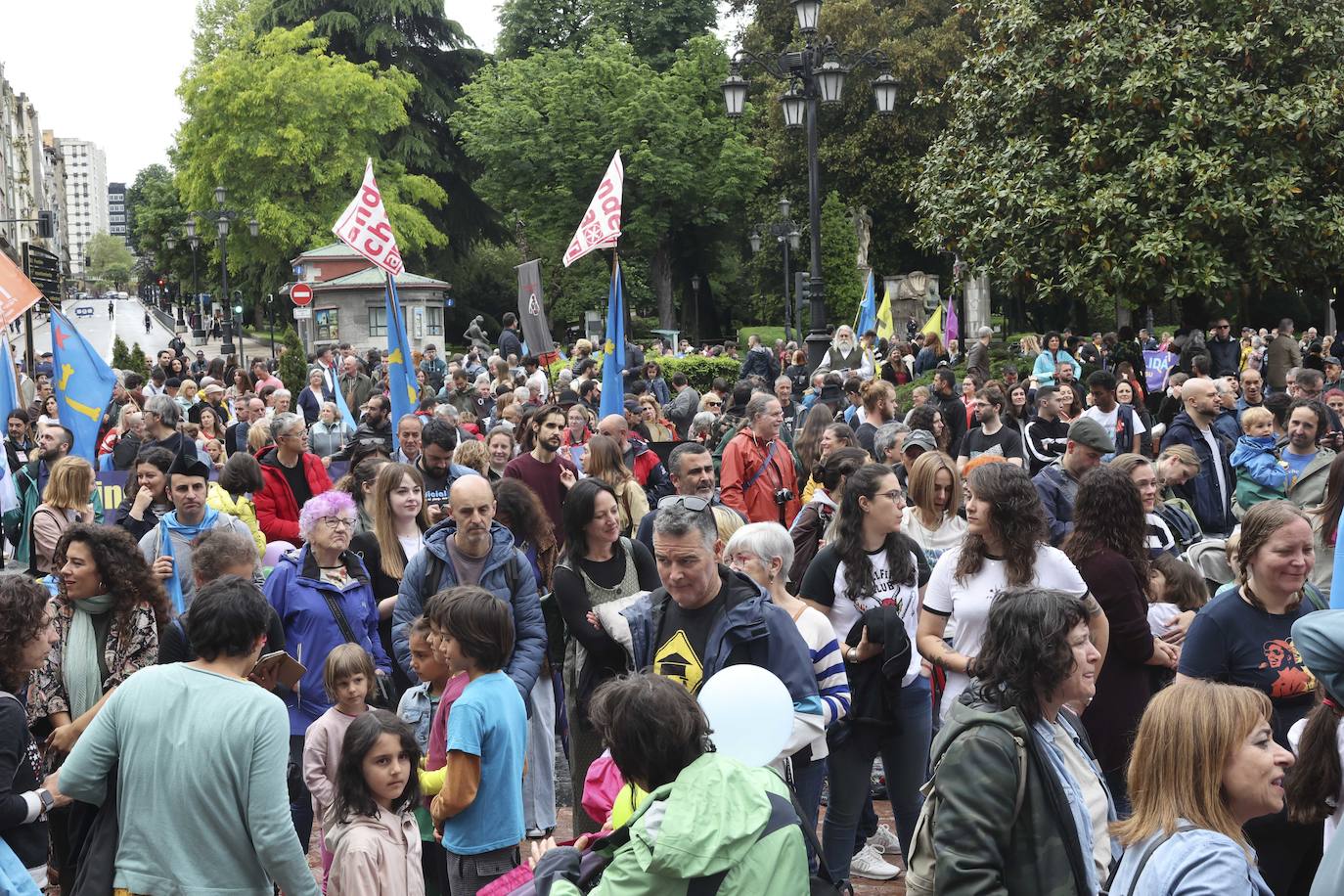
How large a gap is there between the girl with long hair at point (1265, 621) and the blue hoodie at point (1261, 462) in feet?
12.2

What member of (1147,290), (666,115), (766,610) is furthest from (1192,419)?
(666,115)

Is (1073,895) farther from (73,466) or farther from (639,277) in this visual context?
(639,277)

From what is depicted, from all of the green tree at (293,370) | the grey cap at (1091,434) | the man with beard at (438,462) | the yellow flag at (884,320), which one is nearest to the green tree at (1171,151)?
the yellow flag at (884,320)

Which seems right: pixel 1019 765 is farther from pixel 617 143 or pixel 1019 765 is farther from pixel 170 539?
pixel 617 143

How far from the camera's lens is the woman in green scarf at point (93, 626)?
15.9ft

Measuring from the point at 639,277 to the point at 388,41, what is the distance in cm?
1237

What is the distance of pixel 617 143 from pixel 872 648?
4043 cm

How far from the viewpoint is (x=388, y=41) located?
49500 millimetres

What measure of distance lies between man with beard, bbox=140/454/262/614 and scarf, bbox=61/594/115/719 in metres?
1.39

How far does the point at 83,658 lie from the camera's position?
4.91 meters

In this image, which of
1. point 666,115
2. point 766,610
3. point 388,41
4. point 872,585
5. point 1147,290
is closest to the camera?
point 766,610

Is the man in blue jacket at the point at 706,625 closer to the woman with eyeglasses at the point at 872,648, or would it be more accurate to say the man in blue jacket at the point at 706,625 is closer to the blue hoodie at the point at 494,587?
the woman with eyeglasses at the point at 872,648

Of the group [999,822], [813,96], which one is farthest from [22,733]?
[813,96]

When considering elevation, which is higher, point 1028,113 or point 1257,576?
point 1028,113
